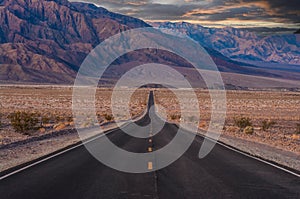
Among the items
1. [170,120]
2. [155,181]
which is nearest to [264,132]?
[170,120]

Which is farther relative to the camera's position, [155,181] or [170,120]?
[170,120]

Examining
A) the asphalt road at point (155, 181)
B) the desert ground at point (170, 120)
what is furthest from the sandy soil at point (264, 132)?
the asphalt road at point (155, 181)

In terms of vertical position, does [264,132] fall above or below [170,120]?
above

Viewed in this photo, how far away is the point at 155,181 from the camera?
10508mm

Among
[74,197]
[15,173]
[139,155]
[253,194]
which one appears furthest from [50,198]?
[139,155]

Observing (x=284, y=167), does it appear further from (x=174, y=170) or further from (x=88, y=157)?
(x=88, y=157)

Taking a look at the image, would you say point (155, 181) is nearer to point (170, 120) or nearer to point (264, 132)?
point (264, 132)

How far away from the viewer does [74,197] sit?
28.3 feet

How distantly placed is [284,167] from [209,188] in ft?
15.2

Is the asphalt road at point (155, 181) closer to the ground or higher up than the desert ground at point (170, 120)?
higher up

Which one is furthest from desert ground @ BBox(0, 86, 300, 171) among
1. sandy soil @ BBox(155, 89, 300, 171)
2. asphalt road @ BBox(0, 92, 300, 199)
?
asphalt road @ BBox(0, 92, 300, 199)

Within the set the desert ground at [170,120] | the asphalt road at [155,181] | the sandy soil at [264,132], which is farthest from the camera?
the sandy soil at [264,132]

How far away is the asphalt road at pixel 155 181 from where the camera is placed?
29.7 feet

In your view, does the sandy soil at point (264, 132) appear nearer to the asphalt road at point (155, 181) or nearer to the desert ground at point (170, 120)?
the desert ground at point (170, 120)
